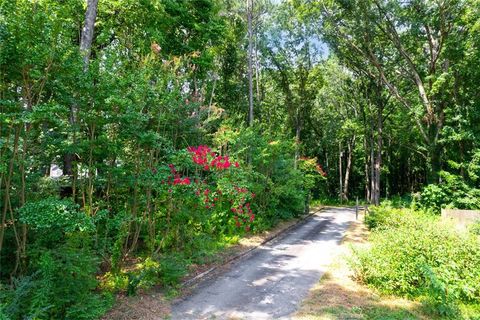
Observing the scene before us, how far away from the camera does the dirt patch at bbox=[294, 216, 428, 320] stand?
18.9 feet

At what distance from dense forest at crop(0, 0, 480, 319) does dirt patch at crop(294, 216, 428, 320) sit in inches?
57.3

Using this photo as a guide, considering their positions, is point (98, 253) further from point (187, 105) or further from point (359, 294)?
point (359, 294)

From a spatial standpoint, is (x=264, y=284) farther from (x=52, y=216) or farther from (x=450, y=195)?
(x=450, y=195)

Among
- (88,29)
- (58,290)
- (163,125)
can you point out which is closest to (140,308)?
(58,290)

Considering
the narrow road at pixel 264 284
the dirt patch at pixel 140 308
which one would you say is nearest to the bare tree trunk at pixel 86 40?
the dirt patch at pixel 140 308

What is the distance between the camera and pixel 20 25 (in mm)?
4469

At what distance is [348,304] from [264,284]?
6.77 ft

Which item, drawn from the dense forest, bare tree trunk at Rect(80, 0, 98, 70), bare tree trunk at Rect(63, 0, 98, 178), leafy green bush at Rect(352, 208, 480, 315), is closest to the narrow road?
the dense forest

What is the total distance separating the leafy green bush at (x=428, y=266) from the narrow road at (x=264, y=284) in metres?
1.66

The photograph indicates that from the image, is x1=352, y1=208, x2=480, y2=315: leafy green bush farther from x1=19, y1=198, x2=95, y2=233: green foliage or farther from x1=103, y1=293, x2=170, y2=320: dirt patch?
x1=19, y1=198, x2=95, y2=233: green foliage

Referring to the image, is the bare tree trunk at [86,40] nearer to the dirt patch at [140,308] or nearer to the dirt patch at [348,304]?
the dirt patch at [140,308]

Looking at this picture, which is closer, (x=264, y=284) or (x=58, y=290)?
(x=58, y=290)

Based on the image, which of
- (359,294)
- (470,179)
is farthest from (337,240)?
(470,179)

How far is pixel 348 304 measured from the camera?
627cm
